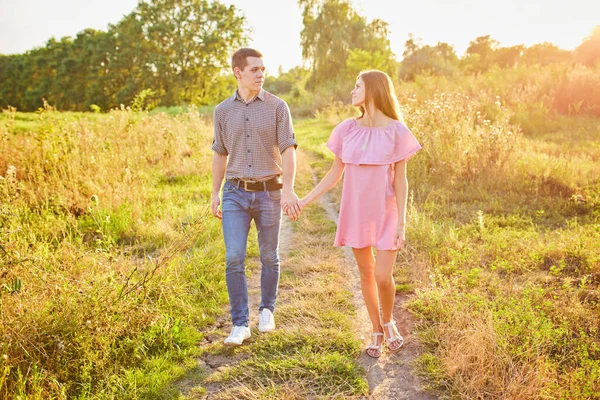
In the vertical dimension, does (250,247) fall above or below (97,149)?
below

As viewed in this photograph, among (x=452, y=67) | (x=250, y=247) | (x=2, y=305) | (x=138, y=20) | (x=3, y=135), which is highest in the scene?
(x=138, y=20)

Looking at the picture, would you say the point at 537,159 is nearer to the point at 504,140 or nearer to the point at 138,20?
the point at 504,140

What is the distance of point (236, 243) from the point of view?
3570 mm

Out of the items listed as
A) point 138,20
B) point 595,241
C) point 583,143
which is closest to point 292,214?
point 595,241

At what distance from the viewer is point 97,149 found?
7.23m

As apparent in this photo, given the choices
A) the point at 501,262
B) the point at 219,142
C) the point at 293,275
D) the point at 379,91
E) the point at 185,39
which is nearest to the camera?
the point at 379,91

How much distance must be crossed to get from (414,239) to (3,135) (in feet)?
20.8

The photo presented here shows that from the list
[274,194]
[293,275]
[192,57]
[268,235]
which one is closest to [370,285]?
[268,235]

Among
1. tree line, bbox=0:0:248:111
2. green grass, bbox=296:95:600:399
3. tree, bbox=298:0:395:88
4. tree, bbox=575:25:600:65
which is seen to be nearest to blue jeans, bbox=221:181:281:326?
green grass, bbox=296:95:600:399

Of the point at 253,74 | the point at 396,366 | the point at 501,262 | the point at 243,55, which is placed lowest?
the point at 396,366

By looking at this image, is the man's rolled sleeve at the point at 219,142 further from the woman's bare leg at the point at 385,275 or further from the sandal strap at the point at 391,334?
the sandal strap at the point at 391,334

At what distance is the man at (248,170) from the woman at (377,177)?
0.52m

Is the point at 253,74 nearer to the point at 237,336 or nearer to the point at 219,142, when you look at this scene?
the point at 219,142

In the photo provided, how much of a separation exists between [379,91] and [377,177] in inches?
24.0
